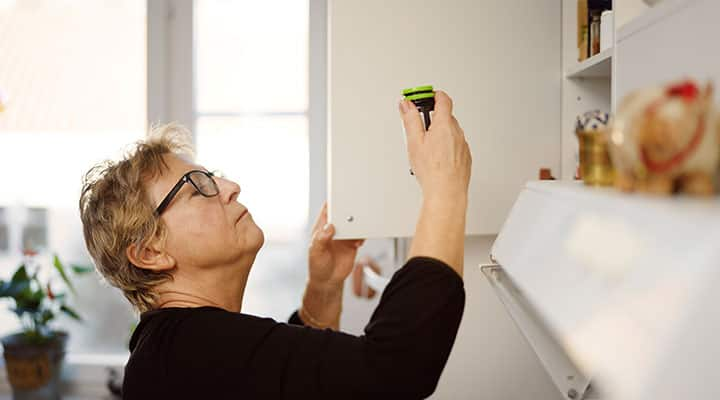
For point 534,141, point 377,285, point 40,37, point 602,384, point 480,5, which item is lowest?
point 377,285

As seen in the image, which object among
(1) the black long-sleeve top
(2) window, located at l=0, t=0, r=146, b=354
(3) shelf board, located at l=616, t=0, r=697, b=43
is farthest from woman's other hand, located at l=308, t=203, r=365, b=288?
(2) window, located at l=0, t=0, r=146, b=354

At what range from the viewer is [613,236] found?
439mm

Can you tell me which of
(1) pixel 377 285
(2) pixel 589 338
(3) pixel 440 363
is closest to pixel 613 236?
(2) pixel 589 338

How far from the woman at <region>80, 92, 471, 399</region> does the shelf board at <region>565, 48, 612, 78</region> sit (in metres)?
0.37

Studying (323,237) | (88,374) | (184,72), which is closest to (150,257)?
(323,237)

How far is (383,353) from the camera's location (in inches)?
29.0

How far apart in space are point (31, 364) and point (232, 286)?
1.41 m

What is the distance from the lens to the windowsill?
2.31 meters

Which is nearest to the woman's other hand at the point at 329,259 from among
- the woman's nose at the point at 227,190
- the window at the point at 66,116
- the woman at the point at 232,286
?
the woman at the point at 232,286

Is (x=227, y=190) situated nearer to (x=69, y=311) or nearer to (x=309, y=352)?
(x=309, y=352)

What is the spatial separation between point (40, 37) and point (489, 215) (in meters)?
1.80

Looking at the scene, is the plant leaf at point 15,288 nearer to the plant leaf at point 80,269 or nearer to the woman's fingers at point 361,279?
A: the plant leaf at point 80,269

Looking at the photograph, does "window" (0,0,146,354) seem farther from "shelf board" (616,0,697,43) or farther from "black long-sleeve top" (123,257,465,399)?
"shelf board" (616,0,697,43)

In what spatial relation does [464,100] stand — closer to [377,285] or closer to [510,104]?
[510,104]
